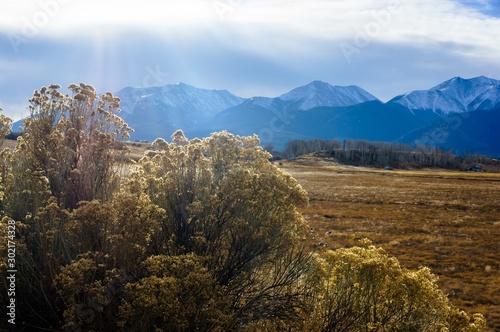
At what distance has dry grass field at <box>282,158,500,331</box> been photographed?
2023 cm

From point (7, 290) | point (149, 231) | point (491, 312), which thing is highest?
point (149, 231)

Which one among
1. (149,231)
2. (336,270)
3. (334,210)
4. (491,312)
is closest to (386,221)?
(334,210)

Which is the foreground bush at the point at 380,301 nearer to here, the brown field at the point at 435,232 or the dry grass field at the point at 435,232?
the brown field at the point at 435,232

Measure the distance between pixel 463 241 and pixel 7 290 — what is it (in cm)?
3301

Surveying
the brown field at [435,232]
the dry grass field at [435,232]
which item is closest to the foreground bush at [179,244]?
the brown field at [435,232]

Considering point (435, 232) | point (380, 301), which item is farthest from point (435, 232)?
Answer: point (380, 301)

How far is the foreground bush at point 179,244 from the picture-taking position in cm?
595

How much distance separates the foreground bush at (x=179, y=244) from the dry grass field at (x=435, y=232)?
283 cm

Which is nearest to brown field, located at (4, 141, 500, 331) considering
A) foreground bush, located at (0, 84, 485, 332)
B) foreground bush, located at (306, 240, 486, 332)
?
foreground bush, located at (0, 84, 485, 332)

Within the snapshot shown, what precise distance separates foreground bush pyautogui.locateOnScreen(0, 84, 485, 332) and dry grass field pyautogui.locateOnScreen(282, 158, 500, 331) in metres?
2.83

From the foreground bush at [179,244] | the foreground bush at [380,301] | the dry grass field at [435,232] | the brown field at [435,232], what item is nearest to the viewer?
the foreground bush at [179,244]

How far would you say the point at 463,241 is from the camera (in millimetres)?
31062

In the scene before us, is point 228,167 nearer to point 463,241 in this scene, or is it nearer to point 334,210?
point 463,241

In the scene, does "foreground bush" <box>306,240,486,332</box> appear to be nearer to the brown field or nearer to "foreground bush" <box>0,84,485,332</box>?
"foreground bush" <box>0,84,485,332</box>
